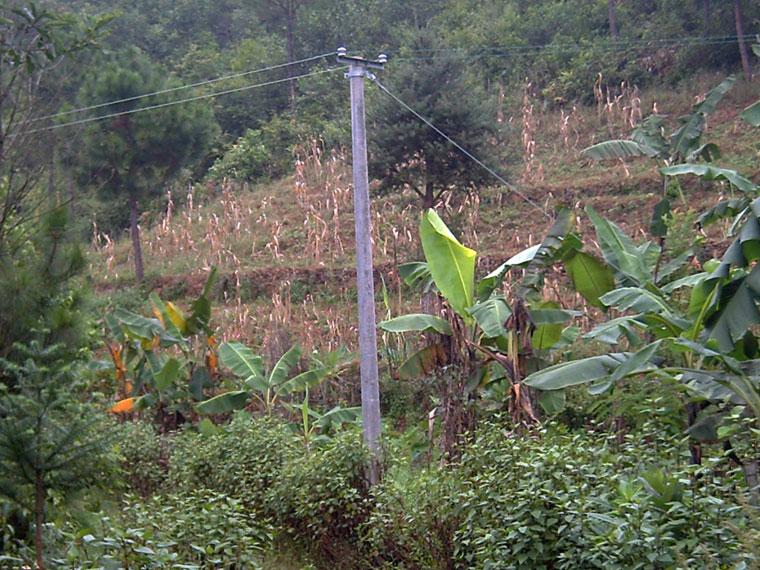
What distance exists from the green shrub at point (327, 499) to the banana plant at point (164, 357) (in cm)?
567

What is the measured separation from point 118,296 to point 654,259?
15254mm

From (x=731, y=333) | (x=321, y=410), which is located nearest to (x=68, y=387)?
(x=731, y=333)

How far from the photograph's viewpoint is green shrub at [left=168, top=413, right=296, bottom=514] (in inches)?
405

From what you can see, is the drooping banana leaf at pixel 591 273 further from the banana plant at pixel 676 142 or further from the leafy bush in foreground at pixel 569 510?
the leafy bush in foreground at pixel 569 510

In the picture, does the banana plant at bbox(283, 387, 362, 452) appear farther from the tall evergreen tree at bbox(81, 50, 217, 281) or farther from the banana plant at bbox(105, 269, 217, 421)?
the tall evergreen tree at bbox(81, 50, 217, 281)

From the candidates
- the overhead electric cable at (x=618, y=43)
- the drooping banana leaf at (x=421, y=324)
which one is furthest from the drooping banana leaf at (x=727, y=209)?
the overhead electric cable at (x=618, y=43)

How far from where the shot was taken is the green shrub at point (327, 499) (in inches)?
358

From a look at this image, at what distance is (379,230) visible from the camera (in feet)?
75.6

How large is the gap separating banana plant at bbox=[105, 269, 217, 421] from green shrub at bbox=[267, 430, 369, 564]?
18.6 feet

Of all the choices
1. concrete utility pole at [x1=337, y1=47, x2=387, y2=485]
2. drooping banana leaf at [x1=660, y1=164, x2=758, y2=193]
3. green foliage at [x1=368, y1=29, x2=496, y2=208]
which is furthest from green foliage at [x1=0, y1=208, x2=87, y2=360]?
green foliage at [x1=368, y1=29, x2=496, y2=208]

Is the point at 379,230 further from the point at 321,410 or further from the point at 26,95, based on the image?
the point at 26,95

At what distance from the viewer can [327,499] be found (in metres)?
9.12

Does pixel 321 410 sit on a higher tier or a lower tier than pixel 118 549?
lower

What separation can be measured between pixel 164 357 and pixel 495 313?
7.86 m
